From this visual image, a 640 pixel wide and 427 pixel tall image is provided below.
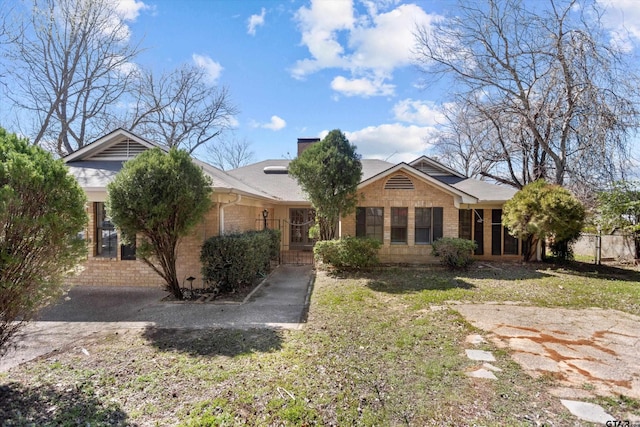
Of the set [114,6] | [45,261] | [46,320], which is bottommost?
[46,320]

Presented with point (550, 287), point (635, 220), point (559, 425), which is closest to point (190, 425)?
point (559, 425)

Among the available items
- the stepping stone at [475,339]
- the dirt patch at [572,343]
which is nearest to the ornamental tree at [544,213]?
the dirt patch at [572,343]

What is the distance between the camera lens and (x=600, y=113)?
13578 mm

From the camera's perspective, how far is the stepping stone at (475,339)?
534 cm

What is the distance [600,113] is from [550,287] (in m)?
9.16

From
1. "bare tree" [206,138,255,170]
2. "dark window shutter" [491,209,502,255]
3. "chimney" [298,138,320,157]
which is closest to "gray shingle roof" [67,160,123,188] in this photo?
"chimney" [298,138,320,157]

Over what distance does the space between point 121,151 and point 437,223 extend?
1244 centimetres

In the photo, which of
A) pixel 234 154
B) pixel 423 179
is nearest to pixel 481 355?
pixel 423 179

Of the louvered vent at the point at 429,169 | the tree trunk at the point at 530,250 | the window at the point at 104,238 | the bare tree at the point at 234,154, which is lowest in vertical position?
the tree trunk at the point at 530,250

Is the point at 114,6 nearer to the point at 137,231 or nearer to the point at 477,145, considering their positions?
the point at 137,231

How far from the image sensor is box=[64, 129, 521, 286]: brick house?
9.16 m

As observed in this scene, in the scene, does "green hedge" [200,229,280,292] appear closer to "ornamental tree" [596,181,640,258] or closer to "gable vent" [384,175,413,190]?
"gable vent" [384,175,413,190]

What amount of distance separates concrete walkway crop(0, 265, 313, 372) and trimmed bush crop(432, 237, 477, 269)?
6.07 meters

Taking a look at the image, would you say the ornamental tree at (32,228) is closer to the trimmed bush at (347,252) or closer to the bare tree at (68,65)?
the trimmed bush at (347,252)
